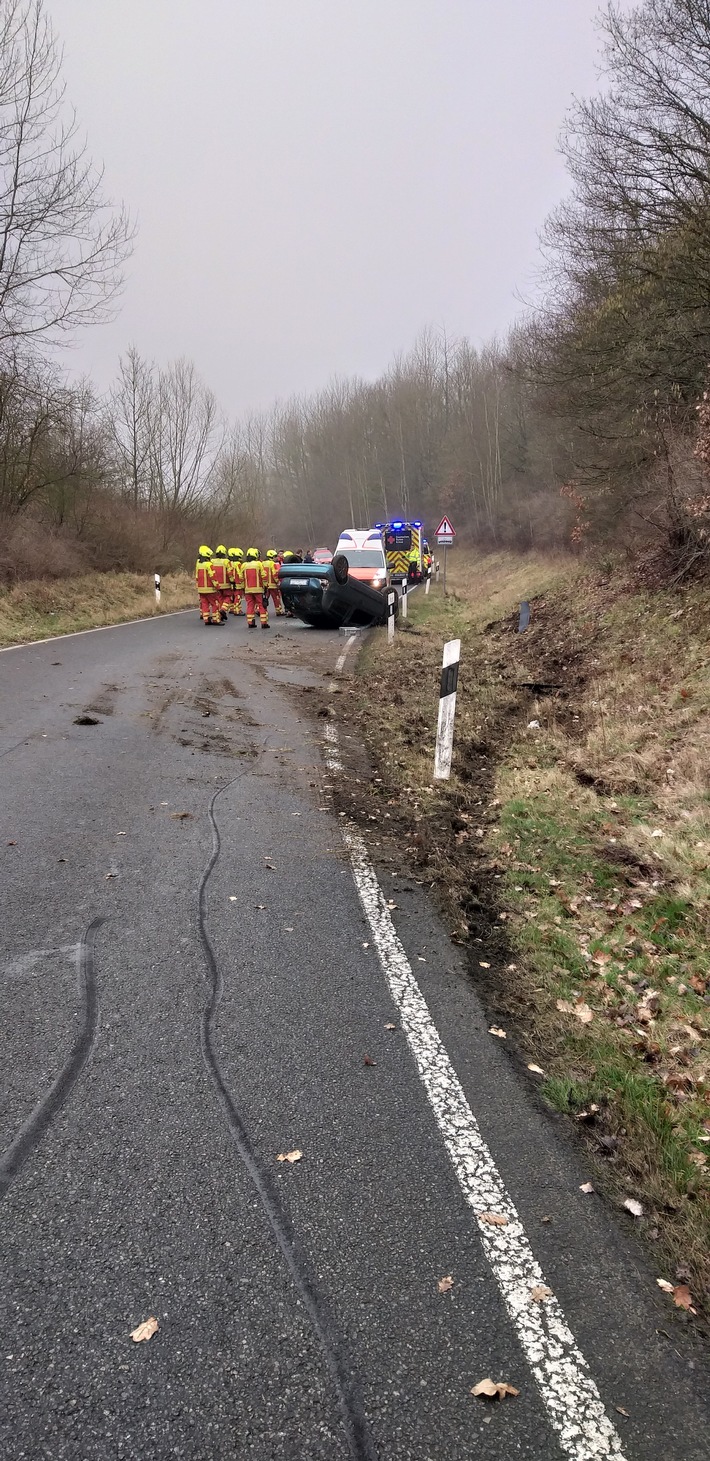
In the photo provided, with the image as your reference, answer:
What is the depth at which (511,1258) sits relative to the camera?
219 cm

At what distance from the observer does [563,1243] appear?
2.25m

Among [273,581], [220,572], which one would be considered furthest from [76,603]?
[273,581]

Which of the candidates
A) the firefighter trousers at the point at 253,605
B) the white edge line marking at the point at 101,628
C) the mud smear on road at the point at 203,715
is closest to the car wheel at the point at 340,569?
the firefighter trousers at the point at 253,605

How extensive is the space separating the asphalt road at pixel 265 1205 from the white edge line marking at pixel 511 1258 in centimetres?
2

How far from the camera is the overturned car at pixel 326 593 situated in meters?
17.5

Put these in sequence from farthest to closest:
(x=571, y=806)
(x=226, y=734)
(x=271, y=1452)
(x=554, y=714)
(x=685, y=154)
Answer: (x=685, y=154), (x=554, y=714), (x=226, y=734), (x=571, y=806), (x=271, y=1452)

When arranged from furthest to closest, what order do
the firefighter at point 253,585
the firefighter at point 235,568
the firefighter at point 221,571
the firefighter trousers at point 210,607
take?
the firefighter at point 235,568 → the firefighter trousers at point 210,607 → the firefighter at point 221,571 → the firefighter at point 253,585

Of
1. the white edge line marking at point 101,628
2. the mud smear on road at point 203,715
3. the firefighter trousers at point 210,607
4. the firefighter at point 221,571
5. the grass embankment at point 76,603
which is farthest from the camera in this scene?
the firefighter trousers at point 210,607

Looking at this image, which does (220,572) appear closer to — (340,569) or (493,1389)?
(340,569)

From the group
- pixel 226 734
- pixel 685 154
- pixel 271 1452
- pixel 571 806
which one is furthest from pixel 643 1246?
pixel 685 154

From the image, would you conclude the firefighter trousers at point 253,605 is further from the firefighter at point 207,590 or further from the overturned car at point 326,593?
the firefighter at point 207,590

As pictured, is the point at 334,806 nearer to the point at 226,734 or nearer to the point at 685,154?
the point at 226,734

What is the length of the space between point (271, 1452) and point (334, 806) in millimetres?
4542

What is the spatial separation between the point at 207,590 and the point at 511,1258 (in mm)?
18732
